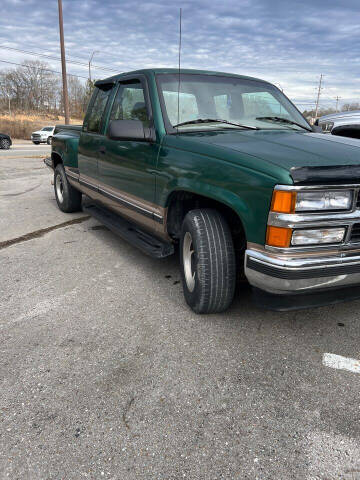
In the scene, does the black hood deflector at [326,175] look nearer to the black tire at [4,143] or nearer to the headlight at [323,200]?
the headlight at [323,200]

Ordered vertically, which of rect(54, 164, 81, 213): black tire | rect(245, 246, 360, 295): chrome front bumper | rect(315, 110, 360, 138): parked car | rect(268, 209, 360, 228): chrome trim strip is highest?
rect(315, 110, 360, 138): parked car

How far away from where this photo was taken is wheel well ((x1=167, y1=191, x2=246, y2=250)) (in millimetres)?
2928

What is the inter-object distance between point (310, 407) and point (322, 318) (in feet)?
3.53

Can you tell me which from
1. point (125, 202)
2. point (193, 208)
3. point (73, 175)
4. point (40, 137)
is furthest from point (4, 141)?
point (193, 208)

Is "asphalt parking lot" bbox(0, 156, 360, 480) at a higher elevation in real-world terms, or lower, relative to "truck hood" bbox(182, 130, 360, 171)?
lower

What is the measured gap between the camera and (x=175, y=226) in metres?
3.35

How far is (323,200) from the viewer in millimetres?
2209

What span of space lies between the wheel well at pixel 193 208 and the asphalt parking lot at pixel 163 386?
0.56 metres

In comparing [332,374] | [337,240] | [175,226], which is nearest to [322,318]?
[332,374]

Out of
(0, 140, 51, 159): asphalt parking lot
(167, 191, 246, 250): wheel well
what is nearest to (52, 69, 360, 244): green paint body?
(167, 191, 246, 250): wheel well

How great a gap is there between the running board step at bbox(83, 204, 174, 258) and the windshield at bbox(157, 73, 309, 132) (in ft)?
3.28

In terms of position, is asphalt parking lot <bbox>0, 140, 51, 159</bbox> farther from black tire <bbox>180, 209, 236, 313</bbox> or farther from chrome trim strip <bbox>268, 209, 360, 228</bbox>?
chrome trim strip <bbox>268, 209, 360, 228</bbox>

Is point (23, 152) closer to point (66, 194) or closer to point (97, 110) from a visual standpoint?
point (66, 194)

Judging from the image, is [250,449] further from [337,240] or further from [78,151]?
[78,151]
